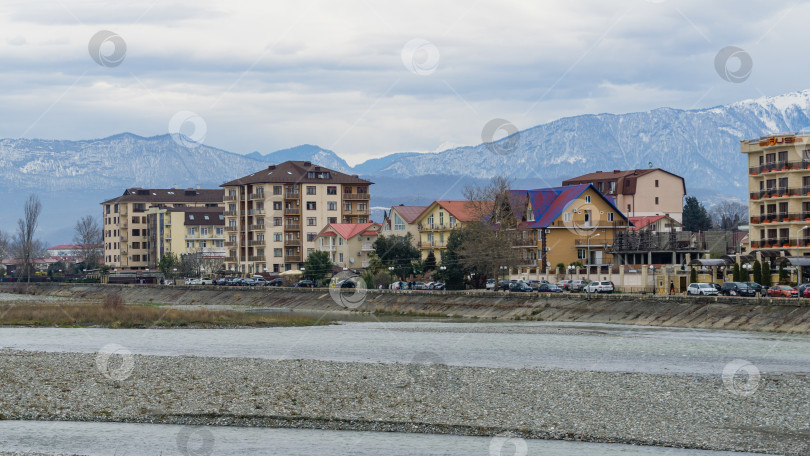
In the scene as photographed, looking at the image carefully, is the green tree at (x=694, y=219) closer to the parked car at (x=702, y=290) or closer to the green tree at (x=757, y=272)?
the green tree at (x=757, y=272)

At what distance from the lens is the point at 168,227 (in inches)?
7195

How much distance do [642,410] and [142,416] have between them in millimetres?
14938

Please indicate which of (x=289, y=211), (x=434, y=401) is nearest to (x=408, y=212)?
(x=289, y=211)

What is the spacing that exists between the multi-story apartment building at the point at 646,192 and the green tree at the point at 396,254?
32823mm

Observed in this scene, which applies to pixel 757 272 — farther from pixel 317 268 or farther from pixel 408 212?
pixel 408 212

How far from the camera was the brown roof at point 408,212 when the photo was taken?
442 feet

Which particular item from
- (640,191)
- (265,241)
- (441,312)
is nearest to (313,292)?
(441,312)

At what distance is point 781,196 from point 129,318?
57.6m

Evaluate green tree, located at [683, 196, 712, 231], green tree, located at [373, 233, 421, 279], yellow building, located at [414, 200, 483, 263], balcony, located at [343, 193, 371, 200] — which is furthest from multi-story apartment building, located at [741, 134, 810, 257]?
balcony, located at [343, 193, 371, 200]

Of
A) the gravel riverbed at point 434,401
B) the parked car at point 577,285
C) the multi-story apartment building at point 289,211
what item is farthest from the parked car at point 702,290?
the multi-story apartment building at point 289,211

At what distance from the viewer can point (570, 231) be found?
109 m

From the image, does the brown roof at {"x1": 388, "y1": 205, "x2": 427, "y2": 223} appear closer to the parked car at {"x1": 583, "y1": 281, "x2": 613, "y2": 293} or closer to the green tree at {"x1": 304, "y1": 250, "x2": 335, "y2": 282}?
the green tree at {"x1": 304, "y1": 250, "x2": 335, "y2": 282}

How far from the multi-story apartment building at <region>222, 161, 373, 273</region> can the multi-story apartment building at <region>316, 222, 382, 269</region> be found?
7455 millimetres

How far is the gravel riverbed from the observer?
2789 centimetres
